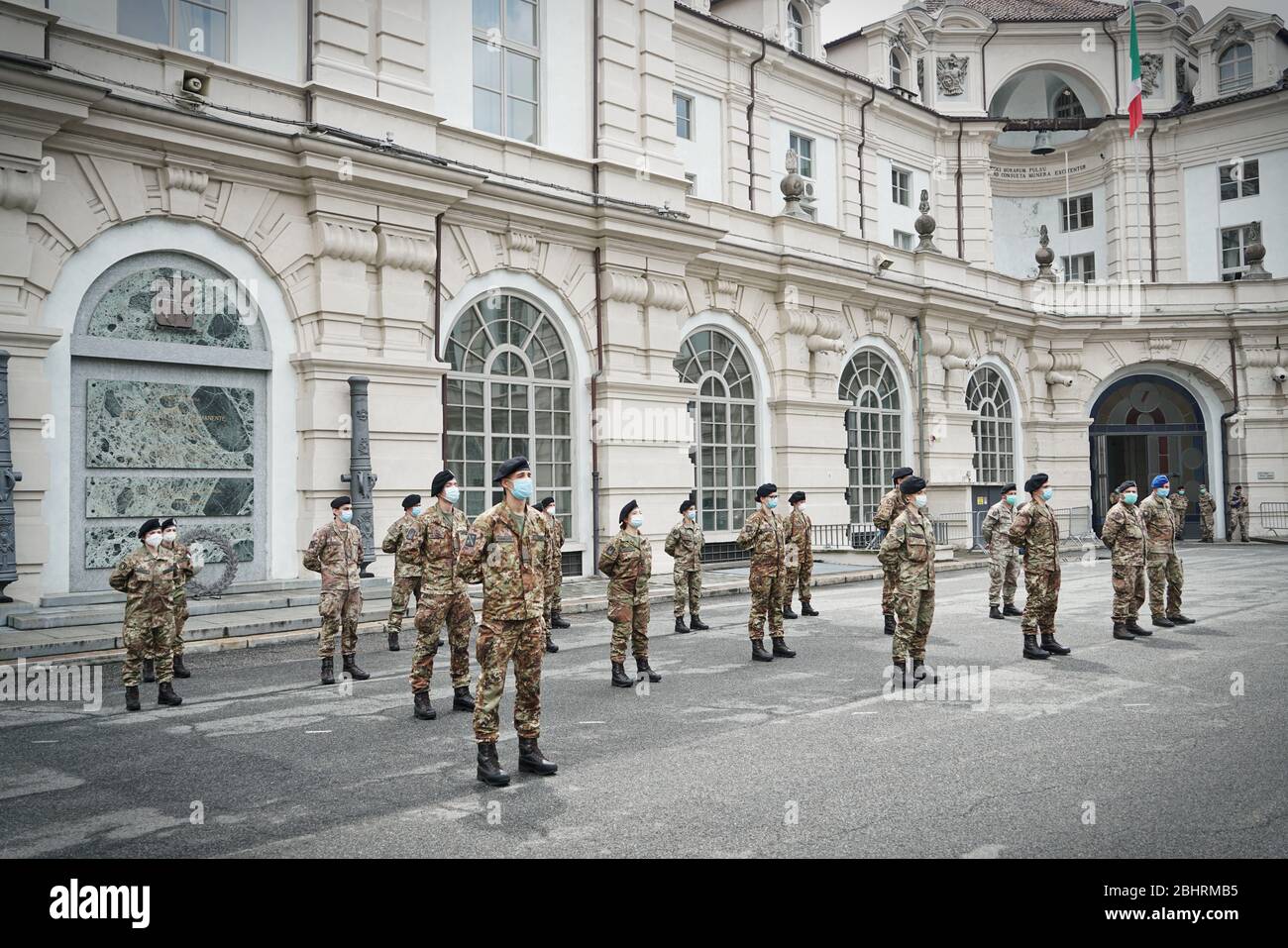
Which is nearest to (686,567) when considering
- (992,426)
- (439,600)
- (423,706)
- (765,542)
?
(765,542)

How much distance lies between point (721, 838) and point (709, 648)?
6.88 meters

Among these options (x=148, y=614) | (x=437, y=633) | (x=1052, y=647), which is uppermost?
(x=148, y=614)

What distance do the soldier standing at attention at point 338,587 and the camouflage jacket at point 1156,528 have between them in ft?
32.3

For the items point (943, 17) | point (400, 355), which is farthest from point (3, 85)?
point (943, 17)

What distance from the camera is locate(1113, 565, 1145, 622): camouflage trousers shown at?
40.0 ft

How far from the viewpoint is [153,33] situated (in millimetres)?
14227

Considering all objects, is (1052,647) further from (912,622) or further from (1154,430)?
(1154,430)

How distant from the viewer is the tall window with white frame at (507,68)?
59.4 ft

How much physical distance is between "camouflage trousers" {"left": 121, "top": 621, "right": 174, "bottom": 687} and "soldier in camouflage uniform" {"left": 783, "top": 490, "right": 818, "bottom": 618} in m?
6.78

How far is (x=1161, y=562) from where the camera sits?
42.5 feet

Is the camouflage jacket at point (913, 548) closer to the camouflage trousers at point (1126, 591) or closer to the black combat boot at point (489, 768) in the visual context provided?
the camouflage trousers at point (1126, 591)

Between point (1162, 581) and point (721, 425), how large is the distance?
1125 cm

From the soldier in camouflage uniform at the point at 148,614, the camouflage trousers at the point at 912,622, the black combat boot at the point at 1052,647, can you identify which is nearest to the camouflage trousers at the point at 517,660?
the soldier in camouflage uniform at the point at 148,614
